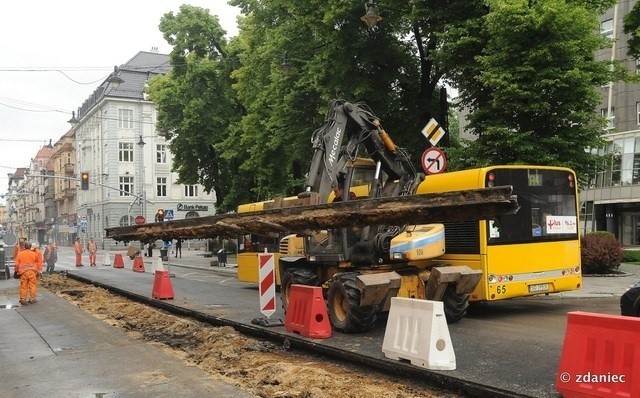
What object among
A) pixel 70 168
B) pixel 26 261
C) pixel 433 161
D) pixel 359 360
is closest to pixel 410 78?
pixel 433 161

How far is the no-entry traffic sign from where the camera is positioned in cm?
1348

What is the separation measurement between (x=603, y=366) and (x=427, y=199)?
2987 mm

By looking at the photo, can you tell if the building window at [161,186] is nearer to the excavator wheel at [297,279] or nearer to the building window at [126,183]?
the building window at [126,183]

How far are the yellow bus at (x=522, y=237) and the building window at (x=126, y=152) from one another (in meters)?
64.5

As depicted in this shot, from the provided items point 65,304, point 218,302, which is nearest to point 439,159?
point 218,302

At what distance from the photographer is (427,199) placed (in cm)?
733

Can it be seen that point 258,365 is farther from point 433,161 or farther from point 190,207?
point 190,207

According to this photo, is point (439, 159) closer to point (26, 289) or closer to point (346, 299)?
point (346, 299)

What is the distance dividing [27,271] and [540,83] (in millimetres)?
14106

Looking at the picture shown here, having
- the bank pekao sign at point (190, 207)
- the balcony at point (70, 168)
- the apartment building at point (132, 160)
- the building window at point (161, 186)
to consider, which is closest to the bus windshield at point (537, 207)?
the apartment building at point (132, 160)

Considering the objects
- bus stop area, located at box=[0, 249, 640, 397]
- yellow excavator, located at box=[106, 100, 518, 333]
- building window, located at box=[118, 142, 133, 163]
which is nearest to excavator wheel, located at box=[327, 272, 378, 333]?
yellow excavator, located at box=[106, 100, 518, 333]

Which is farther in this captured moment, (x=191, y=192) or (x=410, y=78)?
(x=191, y=192)

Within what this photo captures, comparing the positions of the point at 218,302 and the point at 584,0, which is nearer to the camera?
the point at 218,302

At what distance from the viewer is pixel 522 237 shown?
449 inches
